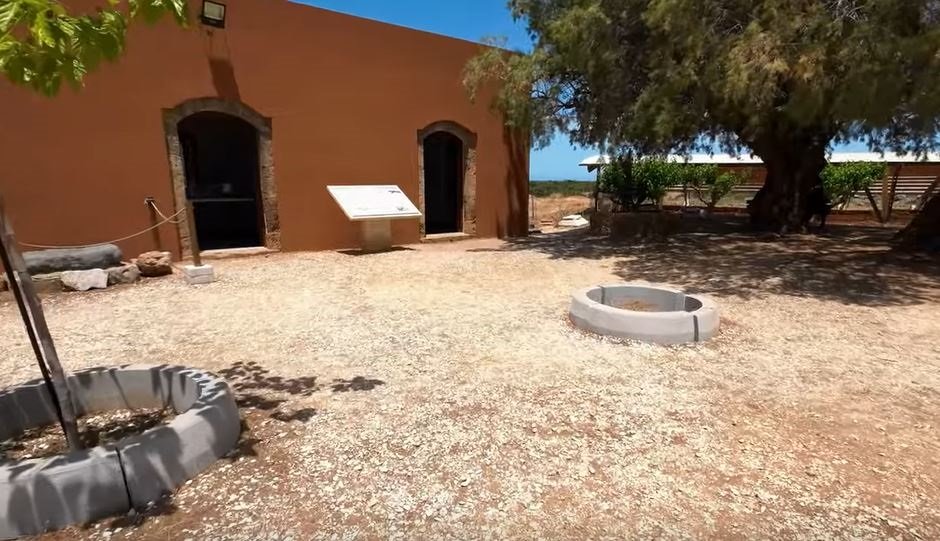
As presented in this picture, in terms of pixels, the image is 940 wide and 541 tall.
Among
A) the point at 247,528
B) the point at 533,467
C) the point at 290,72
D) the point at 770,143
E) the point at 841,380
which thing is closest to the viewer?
the point at 247,528

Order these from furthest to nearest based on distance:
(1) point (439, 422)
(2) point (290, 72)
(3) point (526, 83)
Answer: (3) point (526, 83)
(2) point (290, 72)
(1) point (439, 422)

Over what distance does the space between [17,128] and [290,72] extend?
4.05m

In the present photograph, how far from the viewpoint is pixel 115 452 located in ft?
7.17

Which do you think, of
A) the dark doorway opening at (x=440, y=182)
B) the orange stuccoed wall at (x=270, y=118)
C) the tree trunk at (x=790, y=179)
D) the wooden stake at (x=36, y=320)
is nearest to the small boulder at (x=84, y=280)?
the orange stuccoed wall at (x=270, y=118)

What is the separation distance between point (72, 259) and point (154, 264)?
0.92 metres

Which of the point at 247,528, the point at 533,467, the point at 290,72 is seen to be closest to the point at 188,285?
the point at 290,72

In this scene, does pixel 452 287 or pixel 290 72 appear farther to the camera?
pixel 290 72

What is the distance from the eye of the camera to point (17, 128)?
700 centimetres

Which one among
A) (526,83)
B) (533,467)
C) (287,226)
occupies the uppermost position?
(526,83)

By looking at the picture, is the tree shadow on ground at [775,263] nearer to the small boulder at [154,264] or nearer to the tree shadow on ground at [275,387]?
the tree shadow on ground at [275,387]

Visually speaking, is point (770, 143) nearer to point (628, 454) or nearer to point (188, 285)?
point (628, 454)

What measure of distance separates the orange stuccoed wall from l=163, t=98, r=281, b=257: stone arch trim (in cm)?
9

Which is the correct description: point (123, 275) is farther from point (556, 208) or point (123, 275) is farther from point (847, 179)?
point (556, 208)

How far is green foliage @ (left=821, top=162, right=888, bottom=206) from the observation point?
15469mm
